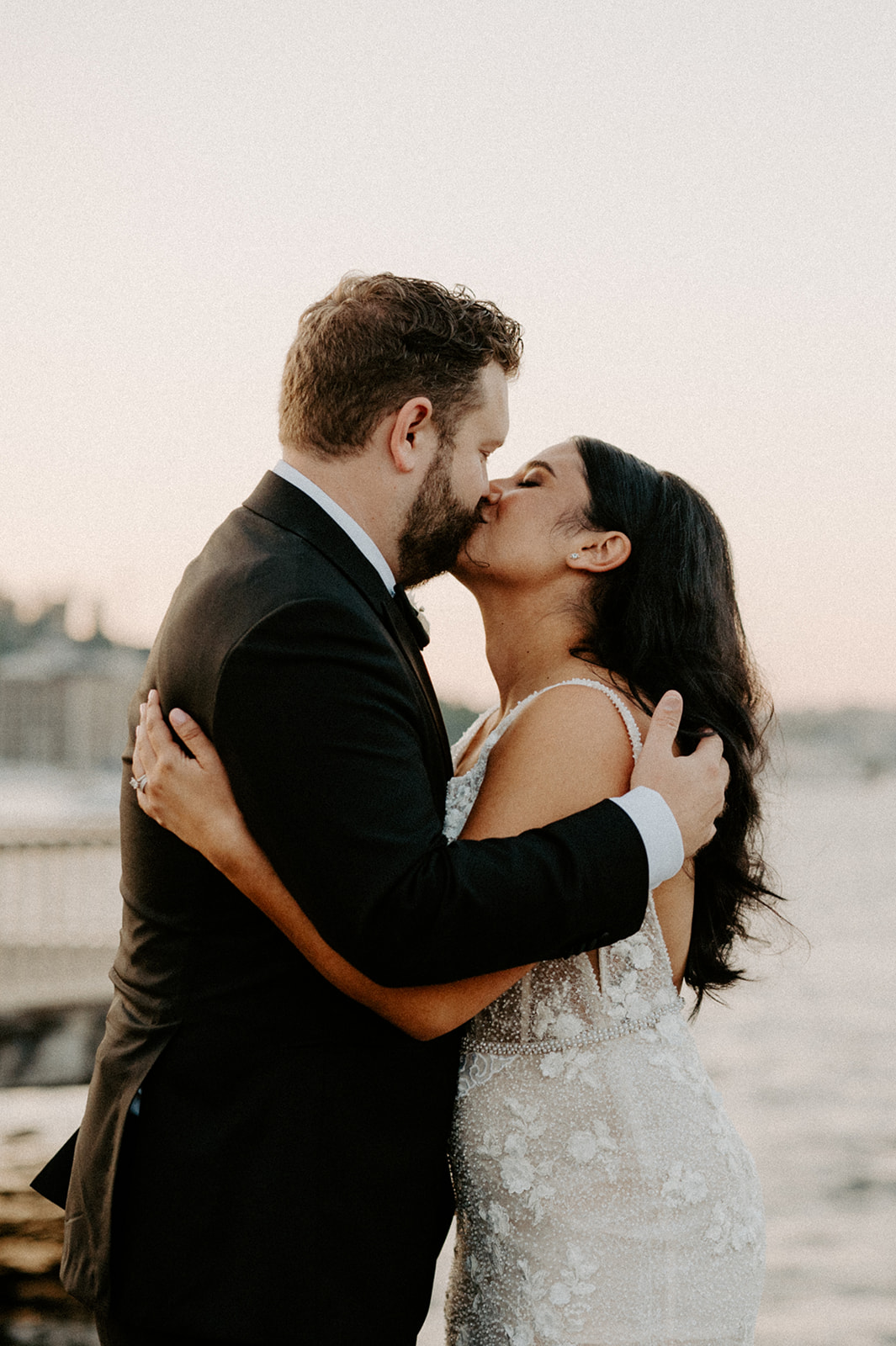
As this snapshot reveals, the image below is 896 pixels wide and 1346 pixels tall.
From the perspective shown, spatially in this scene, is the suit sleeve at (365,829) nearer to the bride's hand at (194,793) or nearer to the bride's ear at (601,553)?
the bride's hand at (194,793)

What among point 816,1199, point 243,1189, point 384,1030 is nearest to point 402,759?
point 384,1030

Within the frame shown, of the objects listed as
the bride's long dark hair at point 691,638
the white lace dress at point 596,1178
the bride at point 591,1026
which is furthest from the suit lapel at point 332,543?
the bride's long dark hair at point 691,638

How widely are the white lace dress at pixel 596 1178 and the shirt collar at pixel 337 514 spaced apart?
0.48 meters

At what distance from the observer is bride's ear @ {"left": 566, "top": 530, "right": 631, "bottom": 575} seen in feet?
7.60

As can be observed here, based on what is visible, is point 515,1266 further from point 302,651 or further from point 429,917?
point 302,651

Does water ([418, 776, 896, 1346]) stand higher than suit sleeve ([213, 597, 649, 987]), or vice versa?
suit sleeve ([213, 597, 649, 987])

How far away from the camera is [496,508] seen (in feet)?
7.85

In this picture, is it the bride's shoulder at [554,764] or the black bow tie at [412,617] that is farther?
the black bow tie at [412,617]

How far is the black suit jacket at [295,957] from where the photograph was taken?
150 centimetres

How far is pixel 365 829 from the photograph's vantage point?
1467 mm

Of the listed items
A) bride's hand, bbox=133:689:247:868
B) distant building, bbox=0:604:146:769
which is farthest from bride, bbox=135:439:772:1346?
distant building, bbox=0:604:146:769

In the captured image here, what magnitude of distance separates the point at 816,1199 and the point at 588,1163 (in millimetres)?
6597

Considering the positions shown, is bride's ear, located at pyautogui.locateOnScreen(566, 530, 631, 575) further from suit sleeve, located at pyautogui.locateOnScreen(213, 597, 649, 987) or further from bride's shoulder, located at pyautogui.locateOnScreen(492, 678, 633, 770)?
suit sleeve, located at pyautogui.locateOnScreen(213, 597, 649, 987)

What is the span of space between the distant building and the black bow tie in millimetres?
22053
